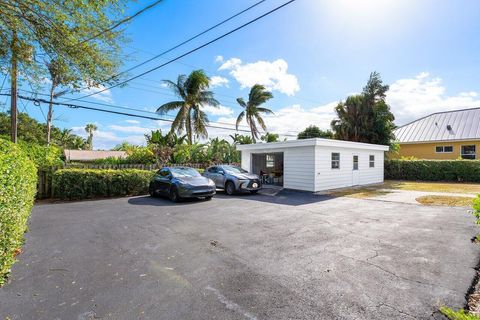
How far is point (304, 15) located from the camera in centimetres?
684

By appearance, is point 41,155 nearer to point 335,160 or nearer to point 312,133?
point 335,160

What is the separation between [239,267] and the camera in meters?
3.81

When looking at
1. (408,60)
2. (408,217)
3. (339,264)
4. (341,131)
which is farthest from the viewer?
Answer: (341,131)

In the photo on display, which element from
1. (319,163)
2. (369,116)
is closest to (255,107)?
(369,116)

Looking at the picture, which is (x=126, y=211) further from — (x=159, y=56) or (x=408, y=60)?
(x=408, y=60)

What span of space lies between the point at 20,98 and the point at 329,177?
14.9 meters

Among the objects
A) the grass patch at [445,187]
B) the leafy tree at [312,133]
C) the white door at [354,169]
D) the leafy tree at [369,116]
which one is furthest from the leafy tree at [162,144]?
the leafy tree at [312,133]

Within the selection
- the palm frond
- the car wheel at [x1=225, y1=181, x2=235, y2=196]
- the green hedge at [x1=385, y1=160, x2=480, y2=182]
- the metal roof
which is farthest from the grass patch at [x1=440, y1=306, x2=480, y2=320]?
the metal roof

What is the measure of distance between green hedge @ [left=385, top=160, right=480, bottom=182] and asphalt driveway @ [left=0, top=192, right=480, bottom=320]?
14.6 m

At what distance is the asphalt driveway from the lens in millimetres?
2746

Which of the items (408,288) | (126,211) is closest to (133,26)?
(126,211)

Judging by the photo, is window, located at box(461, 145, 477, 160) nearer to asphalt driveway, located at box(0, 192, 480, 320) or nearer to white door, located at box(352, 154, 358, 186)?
white door, located at box(352, 154, 358, 186)

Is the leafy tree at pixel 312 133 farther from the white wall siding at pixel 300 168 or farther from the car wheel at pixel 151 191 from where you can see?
the car wheel at pixel 151 191

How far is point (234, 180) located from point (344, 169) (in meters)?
6.90
